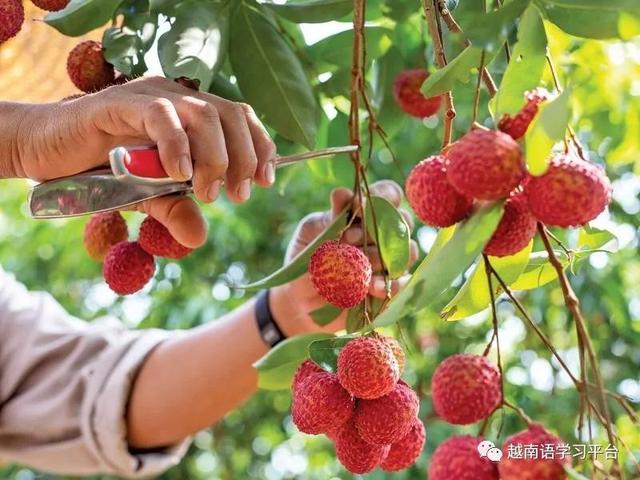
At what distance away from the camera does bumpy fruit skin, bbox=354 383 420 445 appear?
574mm

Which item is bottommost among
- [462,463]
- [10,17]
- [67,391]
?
[67,391]

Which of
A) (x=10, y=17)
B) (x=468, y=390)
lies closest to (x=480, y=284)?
(x=468, y=390)

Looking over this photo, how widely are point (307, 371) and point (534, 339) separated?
6.53 feet

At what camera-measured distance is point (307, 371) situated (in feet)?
2.05

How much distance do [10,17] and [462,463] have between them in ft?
1.61

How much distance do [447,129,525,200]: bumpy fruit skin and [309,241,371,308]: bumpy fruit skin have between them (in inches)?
7.6

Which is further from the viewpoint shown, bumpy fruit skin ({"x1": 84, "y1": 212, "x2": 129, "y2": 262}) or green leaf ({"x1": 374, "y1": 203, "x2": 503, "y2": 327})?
bumpy fruit skin ({"x1": 84, "y1": 212, "x2": 129, "y2": 262})

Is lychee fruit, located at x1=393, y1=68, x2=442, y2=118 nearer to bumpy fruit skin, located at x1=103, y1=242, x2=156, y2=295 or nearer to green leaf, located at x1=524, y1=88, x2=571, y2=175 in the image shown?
bumpy fruit skin, located at x1=103, y1=242, x2=156, y2=295

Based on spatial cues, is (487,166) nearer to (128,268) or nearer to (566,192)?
(566,192)

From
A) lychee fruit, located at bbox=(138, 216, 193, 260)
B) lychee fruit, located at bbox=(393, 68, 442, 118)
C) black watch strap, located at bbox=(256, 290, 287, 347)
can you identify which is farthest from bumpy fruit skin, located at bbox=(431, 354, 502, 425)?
black watch strap, located at bbox=(256, 290, 287, 347)

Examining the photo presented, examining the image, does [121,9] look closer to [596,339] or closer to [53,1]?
[53,1]

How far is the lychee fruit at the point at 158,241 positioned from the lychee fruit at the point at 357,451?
258mm

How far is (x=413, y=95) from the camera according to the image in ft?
3.06

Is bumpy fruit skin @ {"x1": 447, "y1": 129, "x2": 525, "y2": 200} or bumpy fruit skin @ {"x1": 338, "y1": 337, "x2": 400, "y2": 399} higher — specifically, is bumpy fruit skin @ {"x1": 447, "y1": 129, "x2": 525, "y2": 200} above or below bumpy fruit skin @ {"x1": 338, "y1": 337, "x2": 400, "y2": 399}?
above
